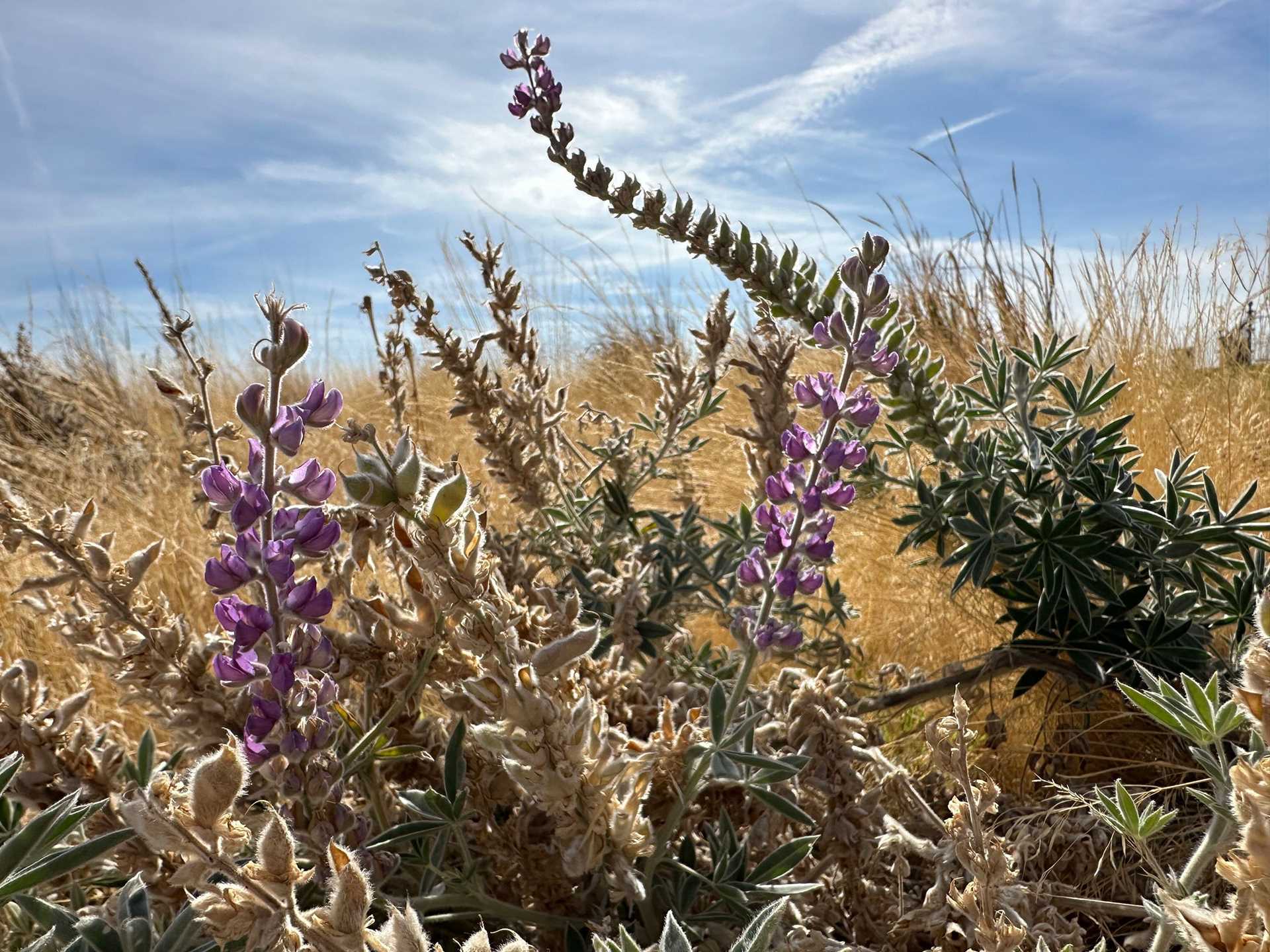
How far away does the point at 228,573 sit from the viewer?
0.58 meters

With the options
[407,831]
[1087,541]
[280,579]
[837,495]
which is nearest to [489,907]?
[407,831]

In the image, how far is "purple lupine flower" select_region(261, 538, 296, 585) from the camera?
1.92ft

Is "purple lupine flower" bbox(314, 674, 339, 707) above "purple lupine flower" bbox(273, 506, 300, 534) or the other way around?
the other way around

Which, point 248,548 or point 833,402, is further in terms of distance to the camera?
point 833,402

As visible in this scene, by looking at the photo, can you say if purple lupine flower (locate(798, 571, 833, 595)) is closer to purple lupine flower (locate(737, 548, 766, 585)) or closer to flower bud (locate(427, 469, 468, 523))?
purple lupine flower (locate(737, 548, 766, 585))

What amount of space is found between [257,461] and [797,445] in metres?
0.43

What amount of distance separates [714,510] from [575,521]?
1378 mm

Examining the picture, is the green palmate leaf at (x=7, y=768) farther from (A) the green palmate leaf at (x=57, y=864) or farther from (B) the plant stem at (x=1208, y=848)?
(B) the plant stem at (x=1208, y=848)

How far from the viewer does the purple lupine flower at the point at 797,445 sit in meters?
0.81

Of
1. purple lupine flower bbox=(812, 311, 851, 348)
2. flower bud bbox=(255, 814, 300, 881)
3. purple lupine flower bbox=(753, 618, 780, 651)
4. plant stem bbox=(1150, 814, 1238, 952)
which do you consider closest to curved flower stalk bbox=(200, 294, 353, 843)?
flower bud bbox=(255, 814, 300, 881)

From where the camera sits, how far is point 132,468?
425 cm

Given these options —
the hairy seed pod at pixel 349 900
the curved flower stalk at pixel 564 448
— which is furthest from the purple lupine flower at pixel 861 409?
the hairy seed pod at pixel 349 900

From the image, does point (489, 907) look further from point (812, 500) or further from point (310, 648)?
point (812, 500)

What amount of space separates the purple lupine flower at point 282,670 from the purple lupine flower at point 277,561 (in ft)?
0.15
